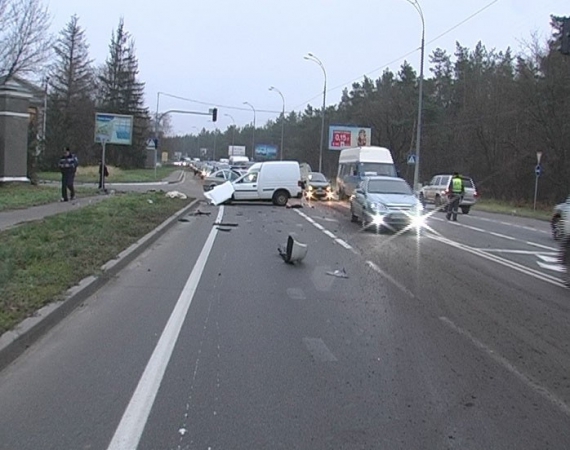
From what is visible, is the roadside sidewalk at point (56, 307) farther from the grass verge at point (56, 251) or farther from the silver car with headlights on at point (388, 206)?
the silver car with headlights on at point (388, 206)

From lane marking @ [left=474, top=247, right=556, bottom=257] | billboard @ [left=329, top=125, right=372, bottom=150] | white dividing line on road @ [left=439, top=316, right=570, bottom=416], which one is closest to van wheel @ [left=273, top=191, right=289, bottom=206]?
lane marking @ [left=474, top=247, right=556, bottom=257]

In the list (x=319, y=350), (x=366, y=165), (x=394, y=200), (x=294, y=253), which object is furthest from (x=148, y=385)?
(x=366, y=165)

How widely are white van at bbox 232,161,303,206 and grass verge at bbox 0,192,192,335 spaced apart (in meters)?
11.4

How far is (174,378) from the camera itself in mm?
5648

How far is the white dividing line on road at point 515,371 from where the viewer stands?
211 inches

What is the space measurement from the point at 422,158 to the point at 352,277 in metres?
59.5

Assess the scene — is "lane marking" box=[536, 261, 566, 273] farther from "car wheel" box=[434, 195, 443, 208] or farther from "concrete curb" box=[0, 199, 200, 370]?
"car wheel" box=[434, 195, 443, 208]

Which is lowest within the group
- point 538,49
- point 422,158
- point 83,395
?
point 83,395

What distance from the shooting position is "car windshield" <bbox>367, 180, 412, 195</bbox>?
67.0 feet

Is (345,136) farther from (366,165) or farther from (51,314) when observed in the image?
(51,314)

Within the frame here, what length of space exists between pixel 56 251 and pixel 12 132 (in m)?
20.2

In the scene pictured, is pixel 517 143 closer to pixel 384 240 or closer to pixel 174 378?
pixel 384 240

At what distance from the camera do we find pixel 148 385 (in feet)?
17.9

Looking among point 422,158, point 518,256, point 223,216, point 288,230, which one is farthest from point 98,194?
point 422,158
